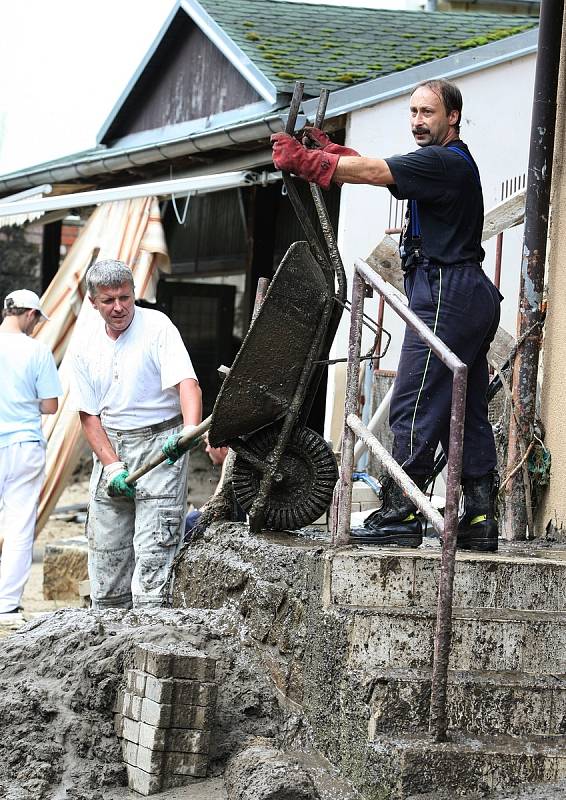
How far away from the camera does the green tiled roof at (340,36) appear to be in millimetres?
10172

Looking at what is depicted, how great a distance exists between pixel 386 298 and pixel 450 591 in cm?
110

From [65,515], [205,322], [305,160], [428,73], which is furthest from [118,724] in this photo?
[65,515]

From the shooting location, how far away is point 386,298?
14.5ft

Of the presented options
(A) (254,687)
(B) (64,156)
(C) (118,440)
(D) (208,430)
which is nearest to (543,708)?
(A) (254,687)

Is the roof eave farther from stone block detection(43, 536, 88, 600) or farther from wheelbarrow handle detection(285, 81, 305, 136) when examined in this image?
wheelbarrow handle detection(285, 81, 305, 136)

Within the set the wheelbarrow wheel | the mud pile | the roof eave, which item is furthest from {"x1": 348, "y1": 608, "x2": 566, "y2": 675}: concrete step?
the roof eave

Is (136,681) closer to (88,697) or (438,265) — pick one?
(88,697)

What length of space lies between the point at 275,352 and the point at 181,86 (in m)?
8.23

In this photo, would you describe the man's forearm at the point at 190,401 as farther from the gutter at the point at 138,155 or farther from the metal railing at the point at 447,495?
the gutter at the point at 138,155

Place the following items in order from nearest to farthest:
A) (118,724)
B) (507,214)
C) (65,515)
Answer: (118,724)
(507,214)
(65,515)

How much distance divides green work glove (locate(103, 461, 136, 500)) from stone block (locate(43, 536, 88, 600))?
308cm

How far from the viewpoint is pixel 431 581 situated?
14.4 feet

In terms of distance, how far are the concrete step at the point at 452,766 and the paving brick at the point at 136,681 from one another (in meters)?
0.93

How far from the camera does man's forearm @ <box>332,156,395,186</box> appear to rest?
4586 millimetres
